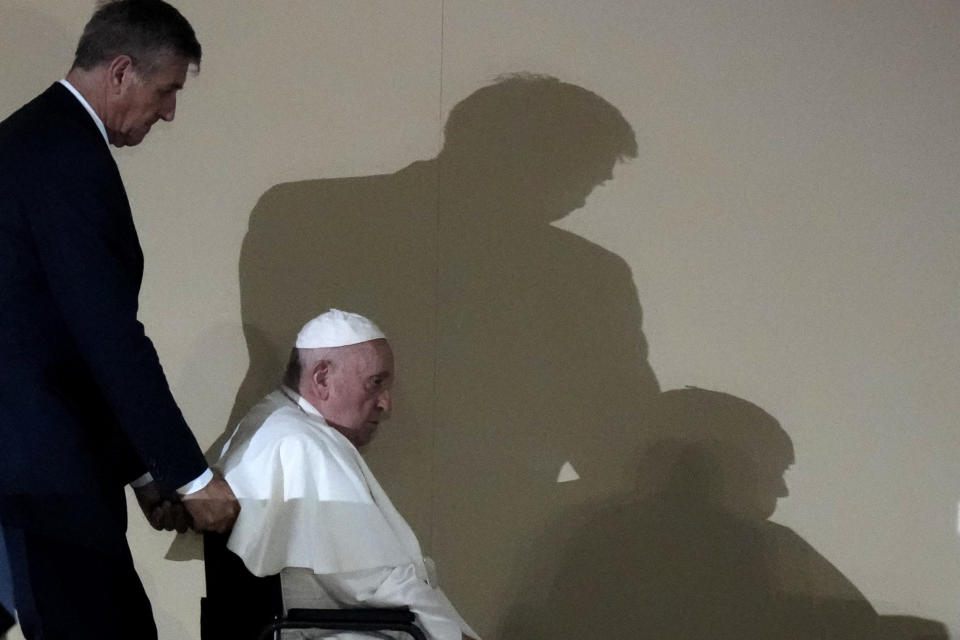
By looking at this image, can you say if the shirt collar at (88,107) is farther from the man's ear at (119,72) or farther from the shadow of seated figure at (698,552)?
the shadow of seated figure at (698,552)

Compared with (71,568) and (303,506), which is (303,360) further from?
(71,568)

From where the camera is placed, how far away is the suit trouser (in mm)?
2363

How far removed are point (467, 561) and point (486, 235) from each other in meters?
0.94

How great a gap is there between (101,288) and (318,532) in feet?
2.28

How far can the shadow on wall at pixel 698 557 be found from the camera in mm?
3812

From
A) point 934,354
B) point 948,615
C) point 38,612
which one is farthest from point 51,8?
point 948,615

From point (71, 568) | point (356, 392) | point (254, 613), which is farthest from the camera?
point (356, 392)

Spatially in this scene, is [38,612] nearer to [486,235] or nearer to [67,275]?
[67,275]

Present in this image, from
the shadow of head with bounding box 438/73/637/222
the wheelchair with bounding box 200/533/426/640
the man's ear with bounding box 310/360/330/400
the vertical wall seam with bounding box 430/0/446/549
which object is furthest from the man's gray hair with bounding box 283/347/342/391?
the shadow of head with bounding box 438/73/637/222

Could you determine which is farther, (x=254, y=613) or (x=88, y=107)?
(x=254, y=613)

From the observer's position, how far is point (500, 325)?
3.77 meters

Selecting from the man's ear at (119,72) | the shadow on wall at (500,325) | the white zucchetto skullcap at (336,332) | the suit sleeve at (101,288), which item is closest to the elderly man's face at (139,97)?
the man's ear at (119,72)

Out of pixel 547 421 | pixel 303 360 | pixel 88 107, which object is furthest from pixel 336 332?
pixel 547 421

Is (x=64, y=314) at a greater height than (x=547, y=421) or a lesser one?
greater
